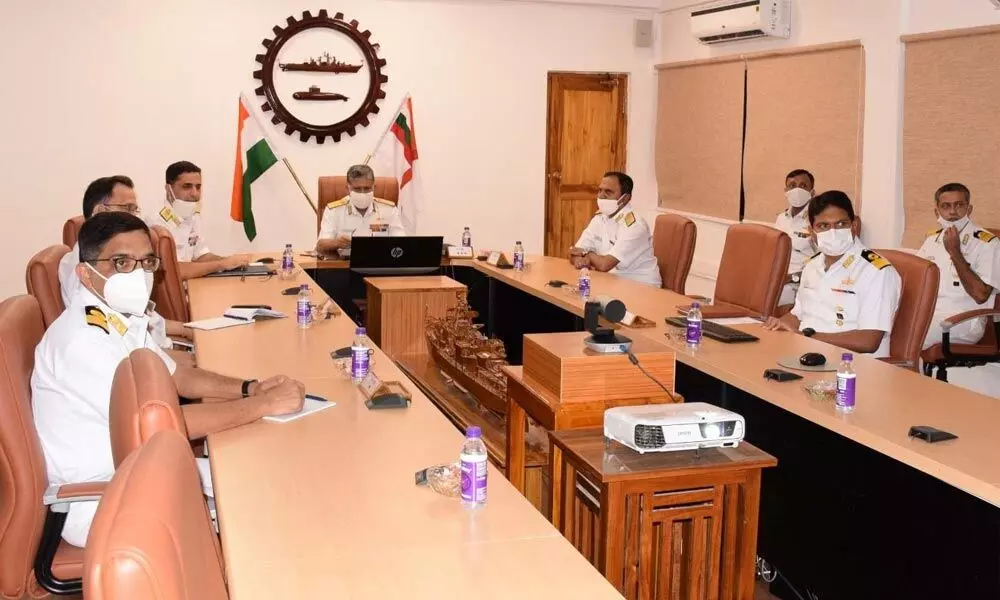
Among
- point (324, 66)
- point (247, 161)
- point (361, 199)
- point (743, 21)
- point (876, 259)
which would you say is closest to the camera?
point (876, 259)

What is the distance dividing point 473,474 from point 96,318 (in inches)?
43.1

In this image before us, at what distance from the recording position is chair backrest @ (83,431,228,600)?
100 cm

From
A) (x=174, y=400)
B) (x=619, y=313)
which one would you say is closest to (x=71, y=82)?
(x=619, y=313)

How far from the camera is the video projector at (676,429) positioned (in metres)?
2.46

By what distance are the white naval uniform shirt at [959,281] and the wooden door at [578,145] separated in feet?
12.7

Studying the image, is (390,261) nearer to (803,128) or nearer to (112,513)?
Result: (803,128)

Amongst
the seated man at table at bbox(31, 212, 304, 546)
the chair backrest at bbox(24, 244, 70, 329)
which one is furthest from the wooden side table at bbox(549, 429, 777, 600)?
the chair backrest at bbox(24, 244, 70, 329)

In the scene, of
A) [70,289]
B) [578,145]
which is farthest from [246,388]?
[578,145]

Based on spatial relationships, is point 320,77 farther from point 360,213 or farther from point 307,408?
point 307,408

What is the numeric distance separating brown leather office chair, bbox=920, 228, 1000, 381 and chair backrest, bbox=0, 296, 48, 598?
3.96 m

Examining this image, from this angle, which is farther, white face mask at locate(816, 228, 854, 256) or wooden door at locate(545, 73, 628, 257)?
wooden door at locate(545, 73, 628, 257)

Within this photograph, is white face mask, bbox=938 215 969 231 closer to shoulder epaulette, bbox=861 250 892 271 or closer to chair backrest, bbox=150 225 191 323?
shoulder epaulette, bbox=861 250 892 271

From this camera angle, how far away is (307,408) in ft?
9.02

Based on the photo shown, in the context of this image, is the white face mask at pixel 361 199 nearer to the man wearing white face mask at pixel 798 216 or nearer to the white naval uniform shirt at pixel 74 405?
the man wearing white face mask at pixel 798 216
